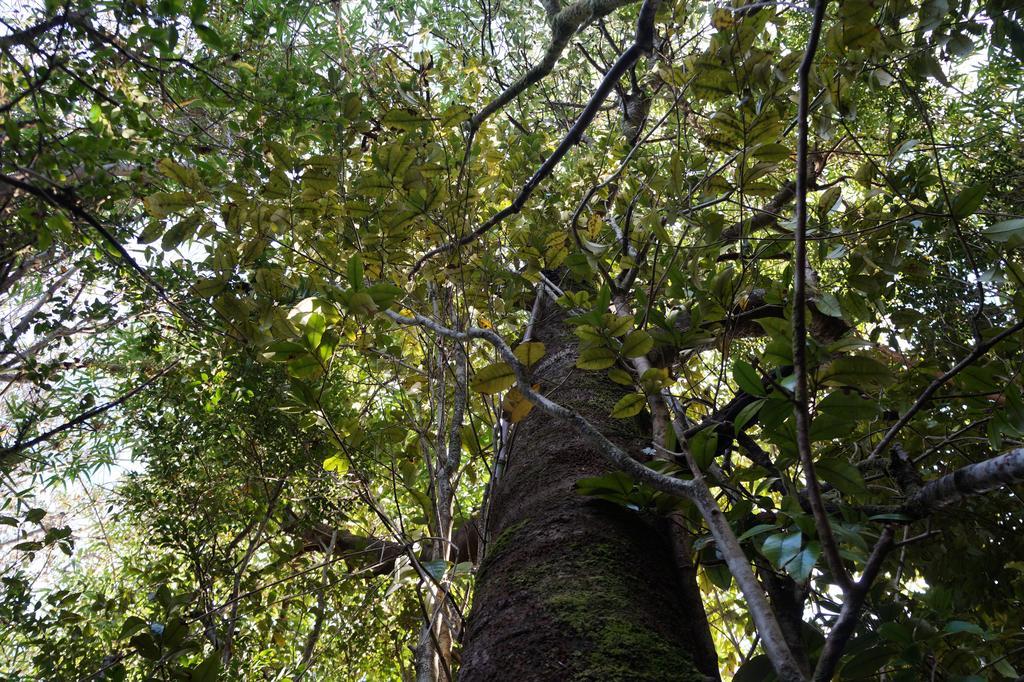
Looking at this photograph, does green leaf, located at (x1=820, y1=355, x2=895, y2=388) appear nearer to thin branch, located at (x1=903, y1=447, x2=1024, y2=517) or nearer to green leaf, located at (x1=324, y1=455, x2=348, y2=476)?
thin branch, located at (x1=903, y1=447, x2=1024, y2=517)

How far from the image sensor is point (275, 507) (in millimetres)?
2301

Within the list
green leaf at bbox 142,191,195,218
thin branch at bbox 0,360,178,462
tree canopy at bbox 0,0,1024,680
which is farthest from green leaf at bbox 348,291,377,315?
thin branch at bbox 0,360,178,462

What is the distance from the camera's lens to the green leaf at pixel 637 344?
0.98 m

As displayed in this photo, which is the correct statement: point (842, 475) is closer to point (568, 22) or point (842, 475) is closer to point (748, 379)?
point (748, 379)

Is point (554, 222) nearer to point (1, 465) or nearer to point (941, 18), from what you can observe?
point (941, 18)

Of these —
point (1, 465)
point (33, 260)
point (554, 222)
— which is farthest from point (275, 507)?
point (33, 260)

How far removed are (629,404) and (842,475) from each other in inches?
12.8

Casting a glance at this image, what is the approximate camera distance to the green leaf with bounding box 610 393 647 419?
3.32 feet

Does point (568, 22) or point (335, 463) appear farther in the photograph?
point (568, 22)

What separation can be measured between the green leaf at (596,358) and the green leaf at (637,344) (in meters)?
0.03

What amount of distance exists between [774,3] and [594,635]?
1.05m

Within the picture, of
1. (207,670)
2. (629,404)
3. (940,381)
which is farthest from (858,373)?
(207,670)

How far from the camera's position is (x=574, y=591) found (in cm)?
79

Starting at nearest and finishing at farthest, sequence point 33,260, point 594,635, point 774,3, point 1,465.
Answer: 1. point 594,635
2. point 774,3
3. point 1,465
4. point 33,260
